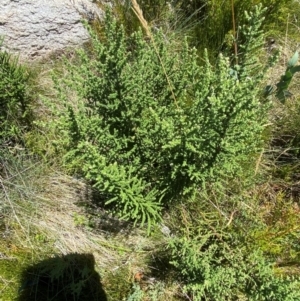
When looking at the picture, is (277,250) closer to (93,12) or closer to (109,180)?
(109,180)

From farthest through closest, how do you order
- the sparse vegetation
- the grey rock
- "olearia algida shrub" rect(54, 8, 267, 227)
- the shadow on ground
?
1. the grey rock
2. the shadow on ground
3. the sparse vegetation
4. "olearia algida shrub" rect(54, 8, 267, 227)

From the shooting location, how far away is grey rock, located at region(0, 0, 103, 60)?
2211 mm

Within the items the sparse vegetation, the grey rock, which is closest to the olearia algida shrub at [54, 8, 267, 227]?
the sparse vegetation

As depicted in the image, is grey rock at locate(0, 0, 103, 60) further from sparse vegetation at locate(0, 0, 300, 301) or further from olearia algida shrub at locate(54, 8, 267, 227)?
olearia algida shrub at locate(54, 8, 267, 227)

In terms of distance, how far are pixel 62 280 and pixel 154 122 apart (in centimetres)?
101

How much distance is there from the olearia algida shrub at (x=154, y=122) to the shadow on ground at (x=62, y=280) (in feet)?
1.81

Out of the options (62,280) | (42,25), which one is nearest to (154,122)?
(62,280)

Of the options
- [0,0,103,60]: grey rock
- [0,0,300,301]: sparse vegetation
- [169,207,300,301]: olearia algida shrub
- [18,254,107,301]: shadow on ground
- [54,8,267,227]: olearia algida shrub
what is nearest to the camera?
[54,8,267,227]: olearia algida shrub

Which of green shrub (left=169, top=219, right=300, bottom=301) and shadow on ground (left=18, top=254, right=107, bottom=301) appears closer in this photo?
green shrub (left=169, top=219, right=300, bottom=301)

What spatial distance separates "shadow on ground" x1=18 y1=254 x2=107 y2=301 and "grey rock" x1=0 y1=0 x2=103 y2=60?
4.27ft

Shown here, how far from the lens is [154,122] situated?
1500mm

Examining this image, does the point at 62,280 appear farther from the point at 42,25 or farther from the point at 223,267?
the point at 42,25

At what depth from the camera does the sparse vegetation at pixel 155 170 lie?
4.58 ft

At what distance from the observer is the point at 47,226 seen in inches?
80.2
